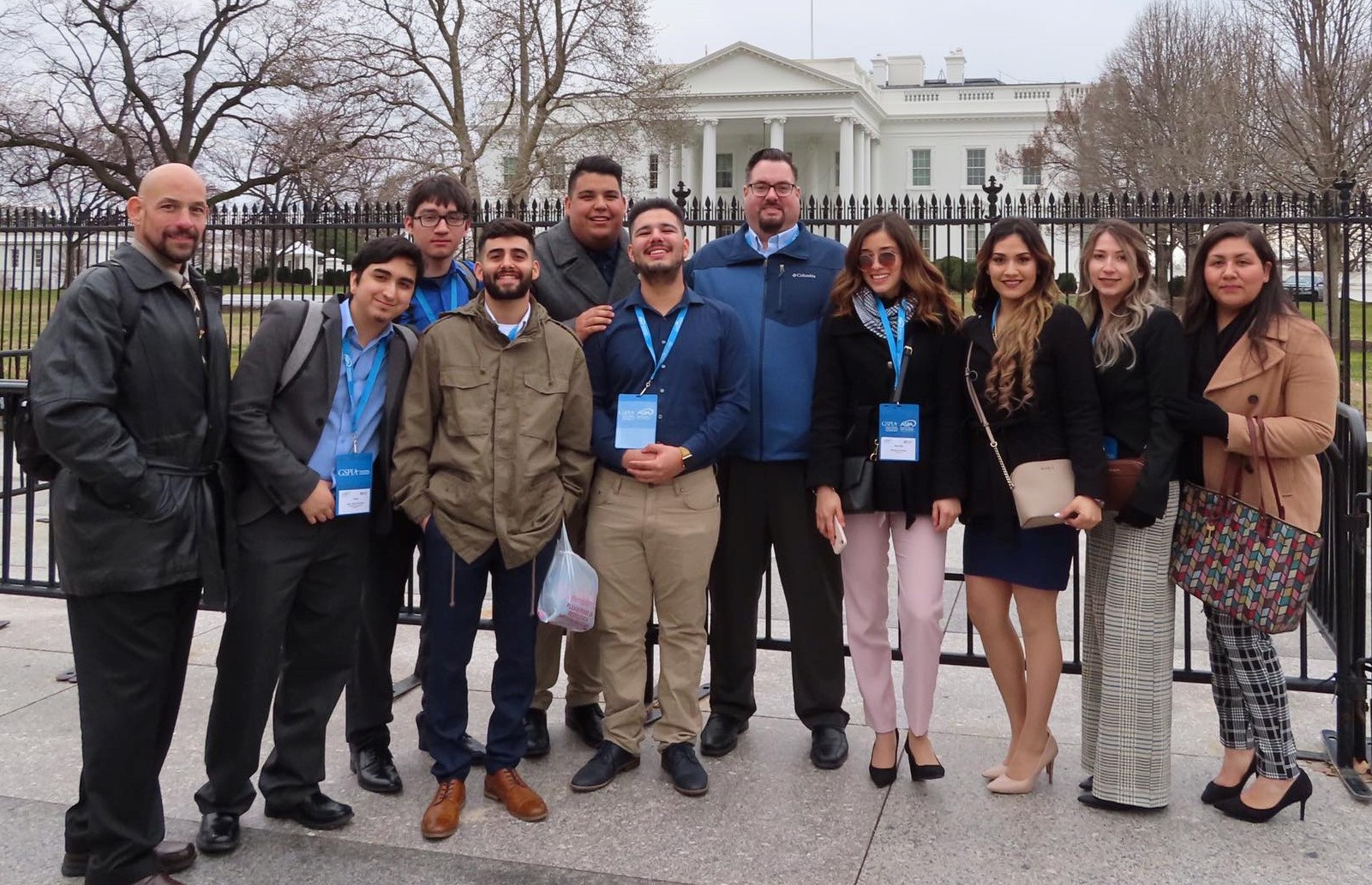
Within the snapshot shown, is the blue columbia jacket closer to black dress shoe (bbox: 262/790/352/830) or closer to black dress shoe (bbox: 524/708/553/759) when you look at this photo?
black dress shoe (bbox: 524/708/553/759)

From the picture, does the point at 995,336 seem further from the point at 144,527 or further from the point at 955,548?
the point at 955,548

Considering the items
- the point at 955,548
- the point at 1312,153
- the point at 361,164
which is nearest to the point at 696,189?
the point at 361,164

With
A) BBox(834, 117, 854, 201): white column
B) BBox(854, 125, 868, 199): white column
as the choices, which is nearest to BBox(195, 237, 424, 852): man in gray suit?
BBox(834, 117, 854, 201): white column

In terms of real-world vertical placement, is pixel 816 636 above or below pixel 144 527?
below

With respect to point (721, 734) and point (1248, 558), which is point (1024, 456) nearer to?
point (1248, 558)

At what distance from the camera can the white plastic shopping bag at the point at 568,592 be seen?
13.0 feet

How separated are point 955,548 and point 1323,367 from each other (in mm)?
5279

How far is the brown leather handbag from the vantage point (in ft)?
12.5

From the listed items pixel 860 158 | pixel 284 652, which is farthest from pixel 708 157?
pixel 284 652

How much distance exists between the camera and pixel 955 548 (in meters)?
8.88

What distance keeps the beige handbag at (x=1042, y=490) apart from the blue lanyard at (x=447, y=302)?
92.1 inches

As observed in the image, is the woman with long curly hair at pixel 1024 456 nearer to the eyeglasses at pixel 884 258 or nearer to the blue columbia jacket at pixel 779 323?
the eyeglasses at pixel 884 258

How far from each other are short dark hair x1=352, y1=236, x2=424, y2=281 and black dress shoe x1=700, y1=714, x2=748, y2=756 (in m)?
2.24

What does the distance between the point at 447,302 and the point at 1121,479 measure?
2.74m
